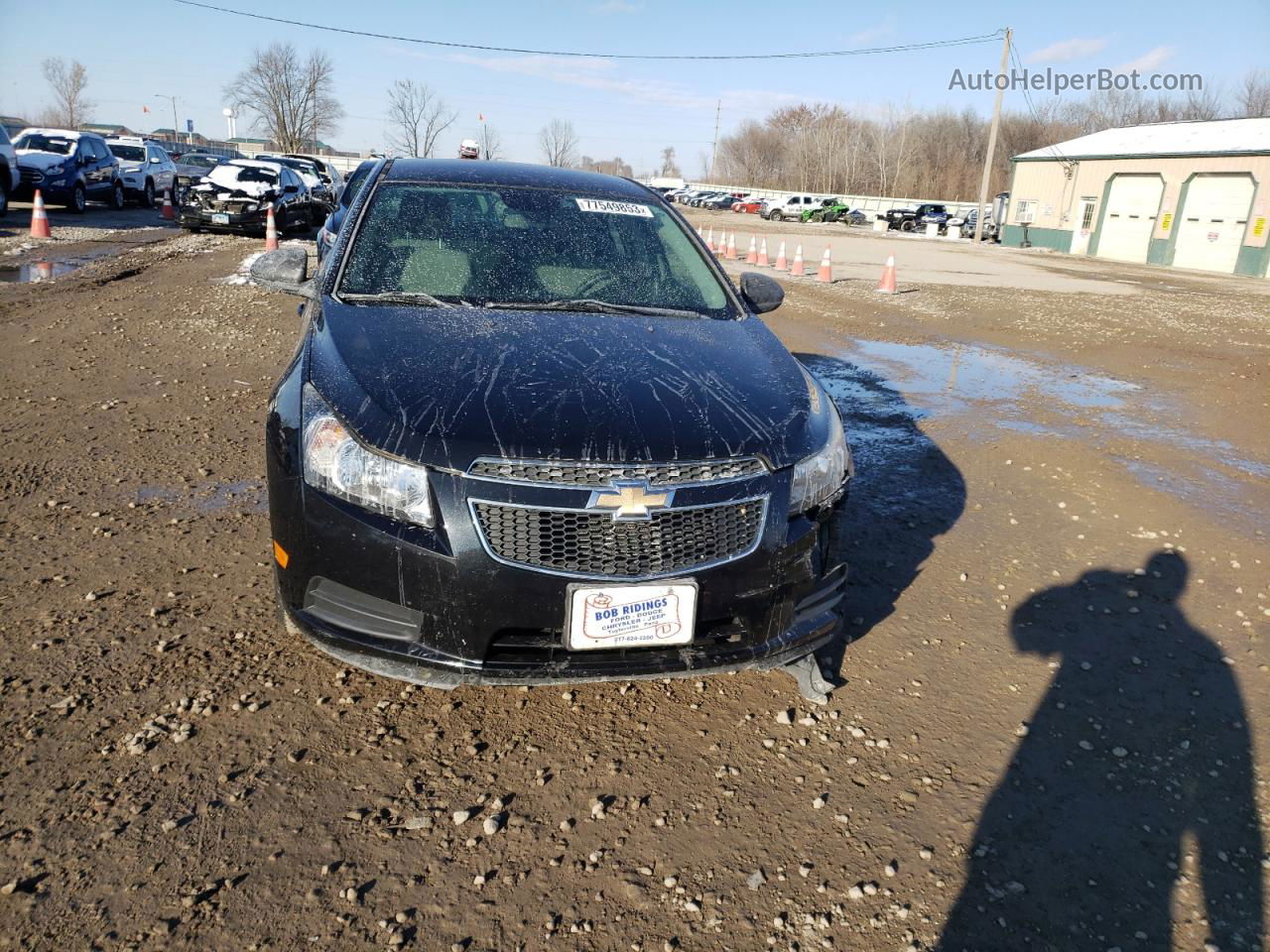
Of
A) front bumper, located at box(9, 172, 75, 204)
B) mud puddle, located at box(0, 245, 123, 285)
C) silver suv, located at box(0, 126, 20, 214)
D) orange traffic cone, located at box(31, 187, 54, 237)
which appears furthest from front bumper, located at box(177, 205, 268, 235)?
front bumper, located at box(9, 172, 75, 204)

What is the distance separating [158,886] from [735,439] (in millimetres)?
1832

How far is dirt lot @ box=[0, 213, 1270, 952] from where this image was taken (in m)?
2.07

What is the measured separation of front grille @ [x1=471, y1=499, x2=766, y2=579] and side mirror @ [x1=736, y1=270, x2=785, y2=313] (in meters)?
1.74

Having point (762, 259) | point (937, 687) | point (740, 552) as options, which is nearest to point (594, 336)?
point (740, 552)

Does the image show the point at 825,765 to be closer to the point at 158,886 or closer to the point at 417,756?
the point at 417,756

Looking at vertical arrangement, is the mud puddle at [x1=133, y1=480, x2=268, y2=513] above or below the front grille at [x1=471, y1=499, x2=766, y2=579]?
below

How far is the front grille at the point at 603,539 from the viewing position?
232 centimetres

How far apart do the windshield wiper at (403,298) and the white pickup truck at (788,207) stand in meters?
58.0

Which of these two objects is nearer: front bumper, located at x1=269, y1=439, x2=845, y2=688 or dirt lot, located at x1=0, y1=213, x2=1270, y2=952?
dirt lot, located at x1=0, y1=213, x2=1270, y2=952

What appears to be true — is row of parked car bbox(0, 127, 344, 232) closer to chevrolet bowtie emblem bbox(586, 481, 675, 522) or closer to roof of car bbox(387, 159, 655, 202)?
roof of car bbox(387, 159, 655, 202)

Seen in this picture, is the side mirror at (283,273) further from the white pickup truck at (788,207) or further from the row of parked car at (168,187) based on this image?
the white pickup truck at (788,207)

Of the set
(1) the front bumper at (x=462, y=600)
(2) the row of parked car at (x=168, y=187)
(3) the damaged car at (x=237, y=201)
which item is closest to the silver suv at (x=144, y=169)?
(2) the row of parked car at (x=168, y=187)

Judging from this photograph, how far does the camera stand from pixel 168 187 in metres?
24.5

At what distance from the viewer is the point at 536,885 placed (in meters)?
2.13
